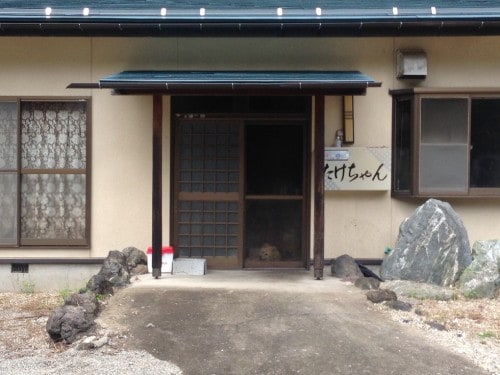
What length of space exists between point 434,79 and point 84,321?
609 centimetres

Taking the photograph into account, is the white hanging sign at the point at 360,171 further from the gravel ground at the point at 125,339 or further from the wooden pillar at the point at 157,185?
the wooden pillar at the point at 157,185

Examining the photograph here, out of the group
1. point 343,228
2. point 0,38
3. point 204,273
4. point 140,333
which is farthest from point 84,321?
point 0,38

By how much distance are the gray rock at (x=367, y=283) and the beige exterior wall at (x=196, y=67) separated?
126 centimetres

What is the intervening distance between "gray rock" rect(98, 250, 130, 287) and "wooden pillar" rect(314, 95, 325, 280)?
2.51 meters

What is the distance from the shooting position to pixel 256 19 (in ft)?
31.6

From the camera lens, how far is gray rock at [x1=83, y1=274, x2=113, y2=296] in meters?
8.15

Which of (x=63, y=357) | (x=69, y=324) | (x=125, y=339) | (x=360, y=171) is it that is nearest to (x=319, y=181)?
(x=360, y=171)

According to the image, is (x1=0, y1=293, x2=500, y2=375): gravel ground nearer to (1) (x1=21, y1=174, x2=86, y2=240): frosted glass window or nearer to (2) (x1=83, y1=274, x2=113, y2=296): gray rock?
(2) (x1=83, y1=274, x2=113, y2=296): gray rock

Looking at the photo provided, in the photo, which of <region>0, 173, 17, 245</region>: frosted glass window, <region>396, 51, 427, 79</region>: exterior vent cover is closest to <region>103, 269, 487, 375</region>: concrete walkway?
<region>0, 173, 17, 245</region>: frosted glass window

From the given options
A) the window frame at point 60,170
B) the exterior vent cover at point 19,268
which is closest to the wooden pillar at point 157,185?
the window frame at point 60,170

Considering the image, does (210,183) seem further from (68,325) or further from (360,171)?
(68,325)

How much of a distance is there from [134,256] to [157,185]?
4.17 feet

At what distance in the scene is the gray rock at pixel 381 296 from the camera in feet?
26.6

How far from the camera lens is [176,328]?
23.6 ft
